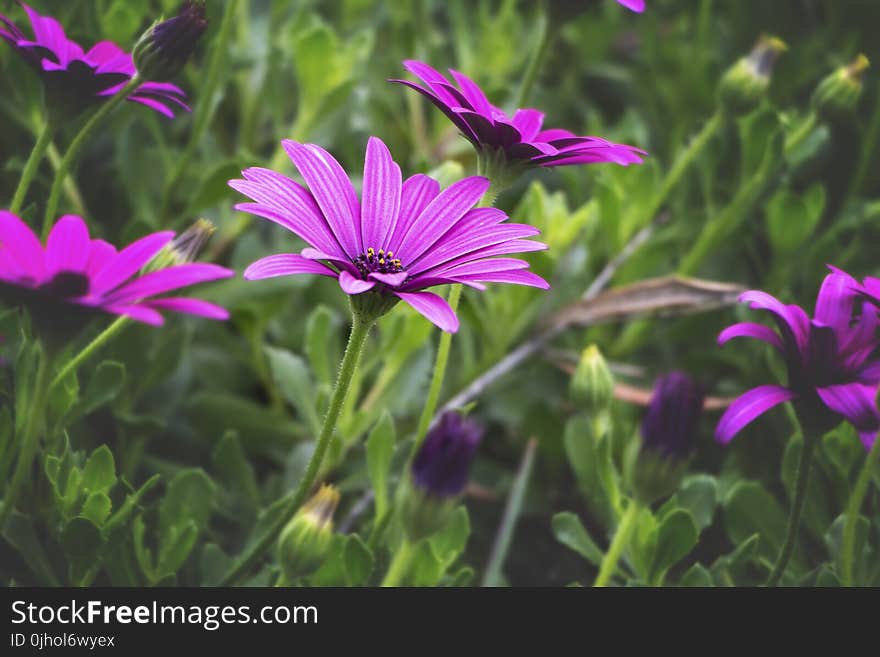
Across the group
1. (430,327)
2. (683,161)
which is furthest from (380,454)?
(683,161)

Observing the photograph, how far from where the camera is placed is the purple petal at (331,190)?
573 mm

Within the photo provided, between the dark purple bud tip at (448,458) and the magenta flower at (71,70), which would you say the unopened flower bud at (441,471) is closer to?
the dark purple bud tip at (448,458)

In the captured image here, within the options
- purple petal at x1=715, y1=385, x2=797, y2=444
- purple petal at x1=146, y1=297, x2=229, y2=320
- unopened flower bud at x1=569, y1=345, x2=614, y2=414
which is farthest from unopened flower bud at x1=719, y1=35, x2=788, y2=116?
purple petal at x1=146, y1=297, x2=229, y2=320

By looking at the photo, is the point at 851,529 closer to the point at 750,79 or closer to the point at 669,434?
the point at 669,434

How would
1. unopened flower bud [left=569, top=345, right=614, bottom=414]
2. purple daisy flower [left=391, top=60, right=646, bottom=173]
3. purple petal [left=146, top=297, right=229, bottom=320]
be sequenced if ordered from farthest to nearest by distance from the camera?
unopened flower bud [left=569, top=345, right=614, bottom=414]
purple daisy flower [left=391, top=60, right=646, bottom=173]
purple petal [left=146, top=297, right=229, bottom=320]

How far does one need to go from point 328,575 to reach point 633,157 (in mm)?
332

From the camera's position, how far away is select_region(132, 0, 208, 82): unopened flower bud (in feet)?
2.05

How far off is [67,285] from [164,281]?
5 cm

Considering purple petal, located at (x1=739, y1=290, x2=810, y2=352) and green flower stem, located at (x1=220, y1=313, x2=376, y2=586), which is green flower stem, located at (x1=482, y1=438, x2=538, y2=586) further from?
purple petal, located at (x1=739, y1=290, x2=810, y2=352)

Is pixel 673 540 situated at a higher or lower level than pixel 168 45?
lower

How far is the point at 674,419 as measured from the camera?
2.31 feet

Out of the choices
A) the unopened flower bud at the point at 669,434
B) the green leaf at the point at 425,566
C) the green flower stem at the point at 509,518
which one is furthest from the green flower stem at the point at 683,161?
the green leaf at the point at 425,566

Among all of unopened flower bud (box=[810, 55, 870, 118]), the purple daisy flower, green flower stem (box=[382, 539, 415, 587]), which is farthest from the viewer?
unopened flower bud (box=[810, 55, 870, 118])

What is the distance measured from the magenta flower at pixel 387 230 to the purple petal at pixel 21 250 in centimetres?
10
